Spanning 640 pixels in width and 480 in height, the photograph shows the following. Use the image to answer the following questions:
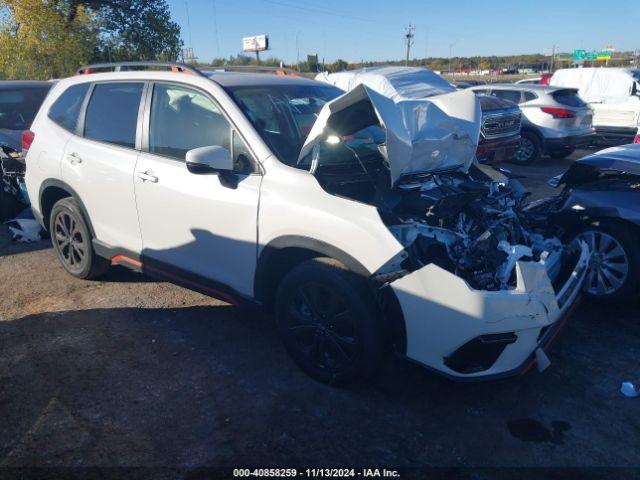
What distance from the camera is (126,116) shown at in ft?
13.3

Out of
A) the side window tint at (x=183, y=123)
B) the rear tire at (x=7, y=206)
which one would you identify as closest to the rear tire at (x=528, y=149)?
the side window tint at (x=183, y=123)

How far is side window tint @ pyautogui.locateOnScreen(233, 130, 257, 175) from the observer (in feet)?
10.9

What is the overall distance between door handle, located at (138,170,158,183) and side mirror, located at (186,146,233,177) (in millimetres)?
608

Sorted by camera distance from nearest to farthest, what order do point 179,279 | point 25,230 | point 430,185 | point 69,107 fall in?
point 430,185, point 179,279, point 69,107, point 25,230

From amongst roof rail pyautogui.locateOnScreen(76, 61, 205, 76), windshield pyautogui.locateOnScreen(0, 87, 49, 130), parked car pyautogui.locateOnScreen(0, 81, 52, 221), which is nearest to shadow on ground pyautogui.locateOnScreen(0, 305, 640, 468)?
roof rail pyautogui.locateOnScreen(76, 61, 205, 76)

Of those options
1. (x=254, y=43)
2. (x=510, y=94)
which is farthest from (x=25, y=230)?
(x=254, y=43)

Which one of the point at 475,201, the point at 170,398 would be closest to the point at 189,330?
the point at 170,398

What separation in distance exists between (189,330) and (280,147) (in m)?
1.68

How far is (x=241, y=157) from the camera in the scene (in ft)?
11.0

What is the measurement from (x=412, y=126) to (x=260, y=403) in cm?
219

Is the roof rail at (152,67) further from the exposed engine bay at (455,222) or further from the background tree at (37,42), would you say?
the background tree at (37,42)

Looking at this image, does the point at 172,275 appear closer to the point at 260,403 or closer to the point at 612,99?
the point at 260,403

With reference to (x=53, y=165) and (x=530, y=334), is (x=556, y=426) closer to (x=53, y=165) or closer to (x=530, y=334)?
(x=530, y=334)

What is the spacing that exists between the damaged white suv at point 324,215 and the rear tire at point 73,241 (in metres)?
0.07
